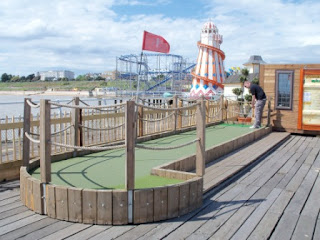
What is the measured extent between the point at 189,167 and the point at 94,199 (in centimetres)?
261

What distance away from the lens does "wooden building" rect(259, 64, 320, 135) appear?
11227 millimetres

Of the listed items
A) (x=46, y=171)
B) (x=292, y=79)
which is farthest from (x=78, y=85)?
(x=46, y=171)

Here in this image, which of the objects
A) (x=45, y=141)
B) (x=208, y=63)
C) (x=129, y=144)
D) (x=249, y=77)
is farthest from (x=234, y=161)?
(x=249, y=77)

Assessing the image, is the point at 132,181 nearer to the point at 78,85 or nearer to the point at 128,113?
the point at 128,113

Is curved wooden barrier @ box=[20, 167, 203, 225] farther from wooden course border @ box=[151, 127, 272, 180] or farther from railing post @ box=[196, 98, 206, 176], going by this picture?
wooden course border @ box=[151, 127, 272, 180]

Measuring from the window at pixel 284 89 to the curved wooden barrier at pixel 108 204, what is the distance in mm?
8885

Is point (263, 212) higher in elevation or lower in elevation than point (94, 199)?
lower

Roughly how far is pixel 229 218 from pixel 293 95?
8827 millimetres

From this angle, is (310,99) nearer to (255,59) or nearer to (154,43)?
(154,43)

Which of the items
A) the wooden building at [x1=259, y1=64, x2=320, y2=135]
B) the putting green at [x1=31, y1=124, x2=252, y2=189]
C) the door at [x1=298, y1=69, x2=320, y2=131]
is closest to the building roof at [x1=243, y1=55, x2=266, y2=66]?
the wooden building at [x1=259, y1=64, x2=320, y2=135]

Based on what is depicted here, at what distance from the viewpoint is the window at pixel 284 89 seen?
38.4 feet

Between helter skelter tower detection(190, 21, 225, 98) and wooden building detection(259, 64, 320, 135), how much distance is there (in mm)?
29361

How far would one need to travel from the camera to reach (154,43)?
7.89 meters

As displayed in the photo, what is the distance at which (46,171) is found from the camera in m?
4.07
